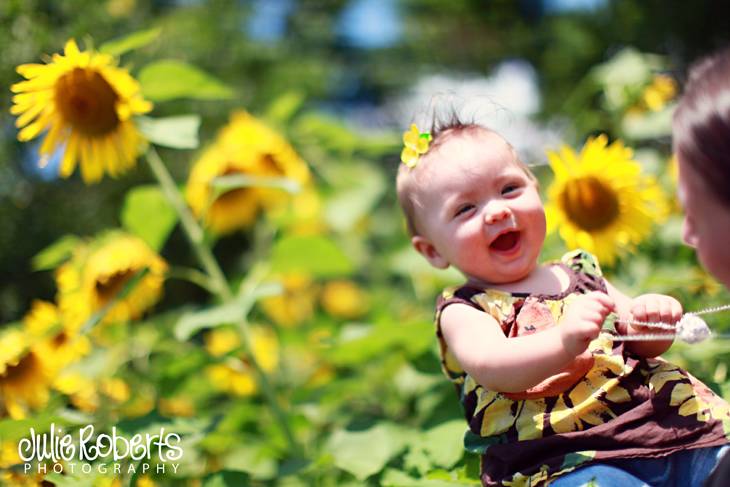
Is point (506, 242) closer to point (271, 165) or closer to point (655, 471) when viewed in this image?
point (655, 471)

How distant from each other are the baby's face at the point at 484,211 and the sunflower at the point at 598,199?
1.63 feet

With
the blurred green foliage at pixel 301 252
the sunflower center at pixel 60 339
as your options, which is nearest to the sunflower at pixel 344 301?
the blurred green foliage at pixel 301 252

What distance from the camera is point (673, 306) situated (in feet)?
2.88

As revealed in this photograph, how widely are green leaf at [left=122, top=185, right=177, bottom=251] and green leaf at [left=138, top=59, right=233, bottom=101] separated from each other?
19 cm

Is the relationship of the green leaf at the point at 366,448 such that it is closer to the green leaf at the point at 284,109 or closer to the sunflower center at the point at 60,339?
the sunflower center at the point at 60,339

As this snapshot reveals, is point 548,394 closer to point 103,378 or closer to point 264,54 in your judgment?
point 103,378

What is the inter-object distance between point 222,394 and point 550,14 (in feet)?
8.83

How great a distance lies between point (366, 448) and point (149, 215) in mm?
578

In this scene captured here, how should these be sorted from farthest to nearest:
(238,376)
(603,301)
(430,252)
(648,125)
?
1. (238,376)
2. (648,125)
3. (430,252)
4. (603,301)

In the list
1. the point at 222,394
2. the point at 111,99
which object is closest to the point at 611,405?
the point at 111,99

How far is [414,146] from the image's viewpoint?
40.4 inches

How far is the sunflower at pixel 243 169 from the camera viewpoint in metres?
1.91

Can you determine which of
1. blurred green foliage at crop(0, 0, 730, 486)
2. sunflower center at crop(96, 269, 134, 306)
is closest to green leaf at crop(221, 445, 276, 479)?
blurred green foliage at crop(0, 0, 730, 486)

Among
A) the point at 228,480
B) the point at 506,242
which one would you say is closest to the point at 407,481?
the point at 228,480
